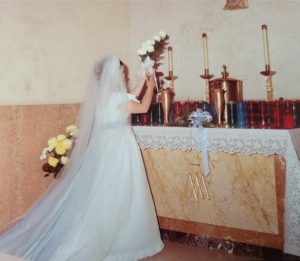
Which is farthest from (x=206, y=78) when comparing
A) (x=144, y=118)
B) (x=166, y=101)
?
(x=144, y=118)

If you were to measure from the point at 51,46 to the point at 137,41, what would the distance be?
1.48 meters

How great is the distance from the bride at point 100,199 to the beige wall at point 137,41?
995 millimetres

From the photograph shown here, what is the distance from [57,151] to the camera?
4.05 metres

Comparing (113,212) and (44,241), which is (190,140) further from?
(44,241)

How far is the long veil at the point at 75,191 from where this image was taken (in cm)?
328

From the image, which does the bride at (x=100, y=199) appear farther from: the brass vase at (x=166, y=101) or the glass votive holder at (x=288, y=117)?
the glass votive holder at (x=288, y=117)

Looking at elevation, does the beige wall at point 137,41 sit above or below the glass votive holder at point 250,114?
above

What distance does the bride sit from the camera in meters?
3.22

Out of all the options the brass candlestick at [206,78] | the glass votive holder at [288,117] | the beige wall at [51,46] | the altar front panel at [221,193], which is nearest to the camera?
the altar front panel at [221,193]

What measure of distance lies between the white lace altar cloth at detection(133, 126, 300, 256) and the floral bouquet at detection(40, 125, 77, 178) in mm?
1117

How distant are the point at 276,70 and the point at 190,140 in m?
1.53

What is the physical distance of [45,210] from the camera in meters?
3.64

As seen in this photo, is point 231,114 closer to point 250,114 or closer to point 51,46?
point 250,114

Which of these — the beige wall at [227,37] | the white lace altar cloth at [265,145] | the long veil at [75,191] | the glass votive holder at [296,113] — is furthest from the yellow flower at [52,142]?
the glass votive holder at [296,113]
